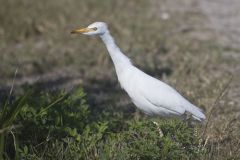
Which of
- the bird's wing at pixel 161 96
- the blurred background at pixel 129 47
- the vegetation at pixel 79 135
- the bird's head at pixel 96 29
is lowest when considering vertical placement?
the blurred background at pixel 129 47

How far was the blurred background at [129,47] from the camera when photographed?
8773 millimetres

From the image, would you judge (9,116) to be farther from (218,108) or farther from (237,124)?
(218,108)

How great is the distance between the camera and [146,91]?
6.20 metres

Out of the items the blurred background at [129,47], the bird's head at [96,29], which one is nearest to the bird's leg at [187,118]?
the blurred background at [129,47]

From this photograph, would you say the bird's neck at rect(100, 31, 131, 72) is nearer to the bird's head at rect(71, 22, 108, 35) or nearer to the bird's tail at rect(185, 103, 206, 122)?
the bird's head at rect(71, 22, 108, 35)

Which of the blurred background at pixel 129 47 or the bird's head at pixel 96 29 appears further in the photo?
the blurred background at pixel 129 47

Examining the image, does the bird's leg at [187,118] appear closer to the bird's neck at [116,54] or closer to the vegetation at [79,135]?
the vegetation at [79,135]

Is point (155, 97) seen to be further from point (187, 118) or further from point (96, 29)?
point (96, 29)

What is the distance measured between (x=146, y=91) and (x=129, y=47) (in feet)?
15.6

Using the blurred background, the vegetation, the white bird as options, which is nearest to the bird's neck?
the white bird

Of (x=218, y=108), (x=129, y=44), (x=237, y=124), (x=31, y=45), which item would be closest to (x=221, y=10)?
(x=129, y=44)

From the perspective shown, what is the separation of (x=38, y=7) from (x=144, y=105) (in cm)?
730

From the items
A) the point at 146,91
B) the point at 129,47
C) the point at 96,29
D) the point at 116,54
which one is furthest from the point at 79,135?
the point at 129,47

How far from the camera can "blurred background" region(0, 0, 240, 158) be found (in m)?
8.77
